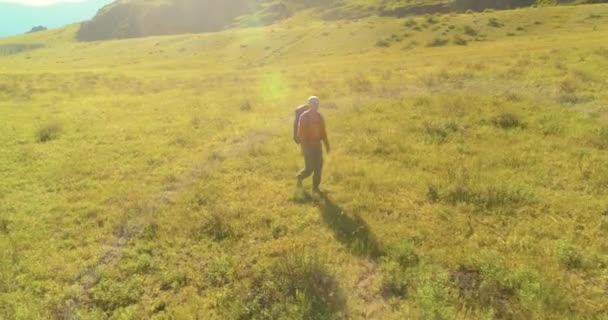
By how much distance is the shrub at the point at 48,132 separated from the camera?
72.0 ft

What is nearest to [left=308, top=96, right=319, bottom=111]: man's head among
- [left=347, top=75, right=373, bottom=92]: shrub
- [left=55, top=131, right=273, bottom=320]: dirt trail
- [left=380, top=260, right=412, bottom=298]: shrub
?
[left=380, top=260, right=412, bottom=298]: shrub

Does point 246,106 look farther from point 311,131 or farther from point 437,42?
point 437,42

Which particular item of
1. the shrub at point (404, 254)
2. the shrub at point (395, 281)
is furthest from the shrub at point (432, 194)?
the shrub at point (395, 281)

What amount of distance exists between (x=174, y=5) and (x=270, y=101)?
466ft

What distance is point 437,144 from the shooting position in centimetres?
1750

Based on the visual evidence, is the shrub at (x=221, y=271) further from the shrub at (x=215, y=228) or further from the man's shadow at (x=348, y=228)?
the man's shadow at (x=348, y=228)

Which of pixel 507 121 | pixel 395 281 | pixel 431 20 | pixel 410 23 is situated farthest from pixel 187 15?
pixel 395 281

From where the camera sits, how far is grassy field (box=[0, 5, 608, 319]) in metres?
8.87

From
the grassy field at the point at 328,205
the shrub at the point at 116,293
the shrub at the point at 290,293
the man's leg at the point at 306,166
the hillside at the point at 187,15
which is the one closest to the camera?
the shrub at the point at 290,293

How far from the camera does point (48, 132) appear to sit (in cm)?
2250

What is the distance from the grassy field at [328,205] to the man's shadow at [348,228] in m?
0.06

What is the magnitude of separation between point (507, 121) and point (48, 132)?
75.8 ft

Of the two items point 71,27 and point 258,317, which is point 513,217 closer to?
point 258,317

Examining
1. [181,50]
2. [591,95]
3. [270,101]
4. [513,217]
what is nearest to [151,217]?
[513,217]
